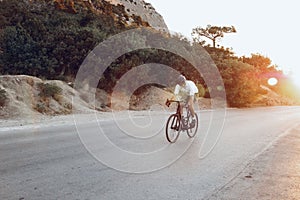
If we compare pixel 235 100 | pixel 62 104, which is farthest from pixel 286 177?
pixel 235 100

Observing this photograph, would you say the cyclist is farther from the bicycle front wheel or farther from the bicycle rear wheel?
the bicycle rear wheel

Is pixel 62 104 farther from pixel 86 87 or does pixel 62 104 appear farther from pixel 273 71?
pixel 273 71

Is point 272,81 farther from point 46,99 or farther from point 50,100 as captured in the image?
point 46,99

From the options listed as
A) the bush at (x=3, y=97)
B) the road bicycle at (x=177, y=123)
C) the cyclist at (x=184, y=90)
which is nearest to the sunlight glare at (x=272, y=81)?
the bush at (x=3, y=97)

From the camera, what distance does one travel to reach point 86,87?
26891 mm

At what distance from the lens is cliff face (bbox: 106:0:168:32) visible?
5997 centimetres

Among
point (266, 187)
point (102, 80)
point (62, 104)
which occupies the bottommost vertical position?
point (266, 187)

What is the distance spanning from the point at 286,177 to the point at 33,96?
17.0 meters

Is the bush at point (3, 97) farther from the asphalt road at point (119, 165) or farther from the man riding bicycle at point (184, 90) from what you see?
the man riding bicycle at point (184, 90)

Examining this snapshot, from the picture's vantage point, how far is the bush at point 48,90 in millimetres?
21250

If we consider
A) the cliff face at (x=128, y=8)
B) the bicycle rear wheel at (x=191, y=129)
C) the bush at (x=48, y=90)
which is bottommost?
the bicycle rear wheel at (x=191, y=129)

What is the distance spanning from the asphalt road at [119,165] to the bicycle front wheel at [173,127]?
1.03 ft

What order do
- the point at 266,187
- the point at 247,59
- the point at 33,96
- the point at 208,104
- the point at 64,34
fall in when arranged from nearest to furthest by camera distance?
the point at 266,187
the point at 33,96
the point at 64,34
the point at 208,104
the point at 247,59

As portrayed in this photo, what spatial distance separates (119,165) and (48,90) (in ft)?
49.7
